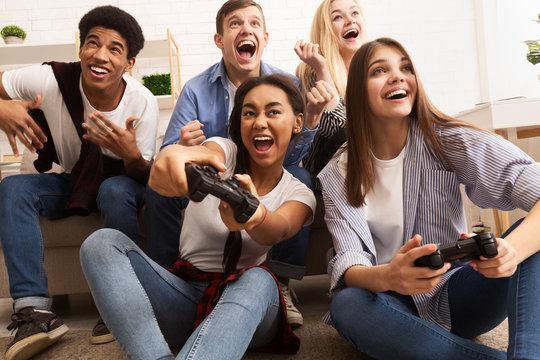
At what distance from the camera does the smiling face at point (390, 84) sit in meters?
1.14

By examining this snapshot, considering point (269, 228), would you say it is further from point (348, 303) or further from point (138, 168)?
point (138, 168)

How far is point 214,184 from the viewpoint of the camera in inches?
35.0

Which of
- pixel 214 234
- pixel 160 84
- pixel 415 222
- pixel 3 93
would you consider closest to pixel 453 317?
pixel 415 222

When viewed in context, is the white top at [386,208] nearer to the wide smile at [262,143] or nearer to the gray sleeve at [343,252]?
the gray sleeve at [343,252]

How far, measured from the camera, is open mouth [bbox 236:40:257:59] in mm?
1735

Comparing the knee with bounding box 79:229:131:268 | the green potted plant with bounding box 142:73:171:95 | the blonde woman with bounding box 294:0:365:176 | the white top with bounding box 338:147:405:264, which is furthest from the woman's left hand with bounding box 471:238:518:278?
the green potted plant with bounding box 142:73:171:95

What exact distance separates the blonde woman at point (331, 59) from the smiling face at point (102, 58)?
21.2 inches

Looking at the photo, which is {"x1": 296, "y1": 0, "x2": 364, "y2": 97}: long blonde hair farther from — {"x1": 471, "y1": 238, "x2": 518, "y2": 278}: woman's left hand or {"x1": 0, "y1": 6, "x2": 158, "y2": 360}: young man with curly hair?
{"x1": 471, "y1": 238, "x2": 518, "y2": 278}: woman's left hand

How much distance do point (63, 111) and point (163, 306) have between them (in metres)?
0.81

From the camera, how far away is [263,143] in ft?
4.20

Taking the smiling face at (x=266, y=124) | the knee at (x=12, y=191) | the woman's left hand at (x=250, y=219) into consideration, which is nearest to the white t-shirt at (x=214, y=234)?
the smiling face at (x=266, y=124)

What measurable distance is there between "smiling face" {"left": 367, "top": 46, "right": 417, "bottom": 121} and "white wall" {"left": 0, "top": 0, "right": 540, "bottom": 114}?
265 centimetres

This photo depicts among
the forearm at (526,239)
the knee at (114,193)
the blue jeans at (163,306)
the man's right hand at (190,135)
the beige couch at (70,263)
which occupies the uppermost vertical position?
the man's right hand at (190,135)

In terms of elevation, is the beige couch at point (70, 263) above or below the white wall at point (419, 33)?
below
